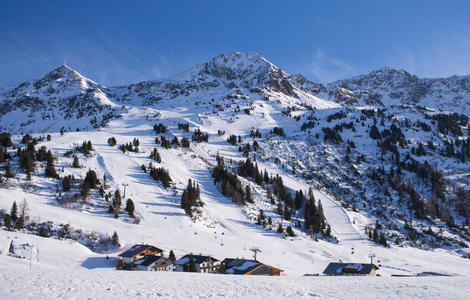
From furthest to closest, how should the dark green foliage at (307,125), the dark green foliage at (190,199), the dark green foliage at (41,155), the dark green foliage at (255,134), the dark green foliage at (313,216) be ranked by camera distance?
the dark green foliage at (307,125), the dark green foliage at (255,134), the dark green foliage at (313,216), the dark green foliage at (41,155), the dark green foliage at (190,199)

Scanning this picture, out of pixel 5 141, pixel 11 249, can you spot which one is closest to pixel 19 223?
pixel 11 249

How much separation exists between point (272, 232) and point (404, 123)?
138 meters

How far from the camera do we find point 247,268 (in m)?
41.2

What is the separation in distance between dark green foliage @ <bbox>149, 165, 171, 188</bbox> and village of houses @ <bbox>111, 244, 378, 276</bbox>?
36561 mm

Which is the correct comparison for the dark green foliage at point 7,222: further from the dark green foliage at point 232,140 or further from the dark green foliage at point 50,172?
the dark green foliage at point 232,140

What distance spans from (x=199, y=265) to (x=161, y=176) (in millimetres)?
44758

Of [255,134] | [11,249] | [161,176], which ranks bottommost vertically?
[11,249]

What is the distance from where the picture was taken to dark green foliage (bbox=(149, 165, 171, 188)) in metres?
83.6

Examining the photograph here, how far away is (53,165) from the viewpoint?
76.5 m

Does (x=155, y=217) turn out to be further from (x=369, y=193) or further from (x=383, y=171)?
(x=383, y=171)

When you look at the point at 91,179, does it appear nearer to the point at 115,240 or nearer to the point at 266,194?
the point at 115,240

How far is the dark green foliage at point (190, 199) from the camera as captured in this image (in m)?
72.6

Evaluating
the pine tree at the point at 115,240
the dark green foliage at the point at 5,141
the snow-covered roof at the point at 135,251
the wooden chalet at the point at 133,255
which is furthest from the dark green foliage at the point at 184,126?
the wooden chalet at the point at 133,255

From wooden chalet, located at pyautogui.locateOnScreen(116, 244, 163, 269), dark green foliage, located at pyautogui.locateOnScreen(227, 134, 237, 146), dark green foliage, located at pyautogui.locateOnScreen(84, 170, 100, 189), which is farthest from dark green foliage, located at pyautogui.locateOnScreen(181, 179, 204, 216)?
dark green foliage, located at pyautogui.locateOnScreen(227, 134, 237, 146)
